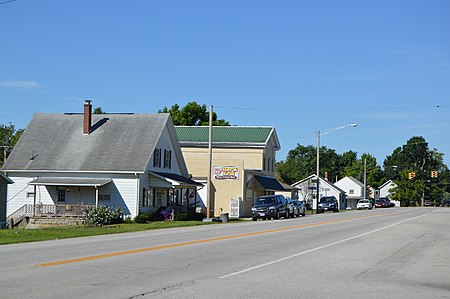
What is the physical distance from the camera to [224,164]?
2344 inches

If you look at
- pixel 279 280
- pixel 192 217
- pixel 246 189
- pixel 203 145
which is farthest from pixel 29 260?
pixel 203 145

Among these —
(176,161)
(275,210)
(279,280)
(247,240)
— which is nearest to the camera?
(279,280)

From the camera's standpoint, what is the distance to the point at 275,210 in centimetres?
4906

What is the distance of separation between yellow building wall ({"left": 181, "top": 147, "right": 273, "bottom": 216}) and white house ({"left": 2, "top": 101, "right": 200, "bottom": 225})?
18.5 feet

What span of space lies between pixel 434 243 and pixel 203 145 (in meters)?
46.3

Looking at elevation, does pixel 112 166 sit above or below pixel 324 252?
above

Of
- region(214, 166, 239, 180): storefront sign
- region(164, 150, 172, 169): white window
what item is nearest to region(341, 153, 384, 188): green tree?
region(214, 166, 239, 180): storefront sign

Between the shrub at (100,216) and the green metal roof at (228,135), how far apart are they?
25.8 m

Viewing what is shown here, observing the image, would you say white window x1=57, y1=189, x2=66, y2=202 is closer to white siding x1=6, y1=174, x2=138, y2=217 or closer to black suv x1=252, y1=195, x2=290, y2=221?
white siding x1=6, y1=174, x2=138, y2=217

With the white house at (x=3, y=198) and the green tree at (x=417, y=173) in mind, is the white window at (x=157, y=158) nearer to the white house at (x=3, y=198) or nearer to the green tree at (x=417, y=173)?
the white house at (x=3, y=198)

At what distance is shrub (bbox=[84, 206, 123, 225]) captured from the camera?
44.0m

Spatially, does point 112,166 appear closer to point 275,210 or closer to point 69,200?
point 69,200

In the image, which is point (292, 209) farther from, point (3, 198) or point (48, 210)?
point (3, 198)

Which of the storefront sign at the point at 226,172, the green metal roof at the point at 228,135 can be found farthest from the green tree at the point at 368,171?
the storefront sign at the point at 226,172
